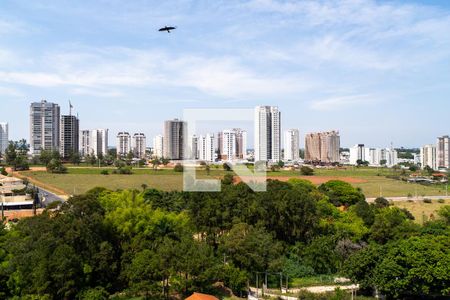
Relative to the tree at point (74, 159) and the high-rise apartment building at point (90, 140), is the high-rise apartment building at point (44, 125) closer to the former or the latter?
the high-rise apartment building at point (90, 140)

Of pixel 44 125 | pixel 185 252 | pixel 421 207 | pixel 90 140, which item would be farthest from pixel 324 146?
pixel 185 252

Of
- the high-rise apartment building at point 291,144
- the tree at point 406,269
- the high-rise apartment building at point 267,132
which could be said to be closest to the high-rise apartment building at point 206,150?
the high-rise apartment building at point 267,132

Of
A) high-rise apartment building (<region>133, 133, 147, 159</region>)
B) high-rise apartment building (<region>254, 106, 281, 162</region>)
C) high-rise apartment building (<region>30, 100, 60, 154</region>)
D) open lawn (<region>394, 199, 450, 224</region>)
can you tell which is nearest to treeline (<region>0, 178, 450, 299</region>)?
open lawn (<region>394, 199, 450, 224</region>)

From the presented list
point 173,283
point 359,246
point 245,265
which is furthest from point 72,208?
point 359,246

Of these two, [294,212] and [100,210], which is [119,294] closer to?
[100,210]

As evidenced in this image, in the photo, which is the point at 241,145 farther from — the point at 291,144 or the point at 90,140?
the point at 90,140
